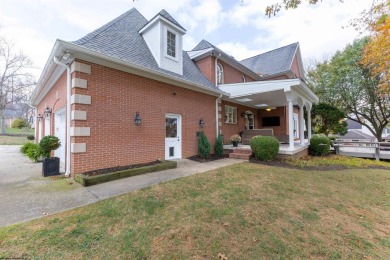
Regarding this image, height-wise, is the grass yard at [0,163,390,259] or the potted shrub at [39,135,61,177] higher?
the potted shrub at [39,135,61,177]

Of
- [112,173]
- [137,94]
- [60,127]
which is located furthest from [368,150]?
[60,127]

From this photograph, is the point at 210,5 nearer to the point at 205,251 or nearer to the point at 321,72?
the point at 205,251

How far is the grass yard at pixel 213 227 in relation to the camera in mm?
2408

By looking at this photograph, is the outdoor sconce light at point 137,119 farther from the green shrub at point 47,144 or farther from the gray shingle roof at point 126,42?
the green shrub at point 47,144

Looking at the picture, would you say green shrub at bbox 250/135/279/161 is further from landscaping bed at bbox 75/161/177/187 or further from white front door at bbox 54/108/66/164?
white front door at bbox 54/108/66/164

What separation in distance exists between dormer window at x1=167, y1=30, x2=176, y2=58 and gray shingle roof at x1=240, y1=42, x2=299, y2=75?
37.1 feet

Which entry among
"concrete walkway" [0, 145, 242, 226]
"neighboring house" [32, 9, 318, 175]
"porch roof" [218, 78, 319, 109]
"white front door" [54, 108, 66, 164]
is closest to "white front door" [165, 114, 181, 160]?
"neighboring house" [32, 9, 318, 175]

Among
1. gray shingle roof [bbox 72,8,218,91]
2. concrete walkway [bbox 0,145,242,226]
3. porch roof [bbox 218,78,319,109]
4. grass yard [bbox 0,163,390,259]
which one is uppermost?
gray shingle roof [bbox 72,8,218,91]

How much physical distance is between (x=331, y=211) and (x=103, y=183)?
18.5 feet

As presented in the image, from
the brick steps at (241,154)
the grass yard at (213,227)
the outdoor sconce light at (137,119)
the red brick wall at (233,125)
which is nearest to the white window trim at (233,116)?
the red brick wall at (233,125)

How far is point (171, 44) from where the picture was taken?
8.70 meters

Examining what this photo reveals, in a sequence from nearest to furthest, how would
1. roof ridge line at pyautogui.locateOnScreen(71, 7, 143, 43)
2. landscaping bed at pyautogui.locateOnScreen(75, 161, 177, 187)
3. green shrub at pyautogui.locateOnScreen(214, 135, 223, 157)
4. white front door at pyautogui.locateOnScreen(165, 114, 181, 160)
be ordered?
landscaping bed at pyautogui.locateOnScreen(75, 161, 177, 187)
roof ridge line at pyautogui.locateOnScreen(71, 7, 143, 43)
white front door at pyautogui.locateOnScreen(165, 114, 181, 160)
green shrub at pyautogui.locateOnScreen(214, 135, 223, 157)

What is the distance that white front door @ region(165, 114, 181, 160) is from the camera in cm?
823

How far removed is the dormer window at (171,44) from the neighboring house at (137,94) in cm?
5
